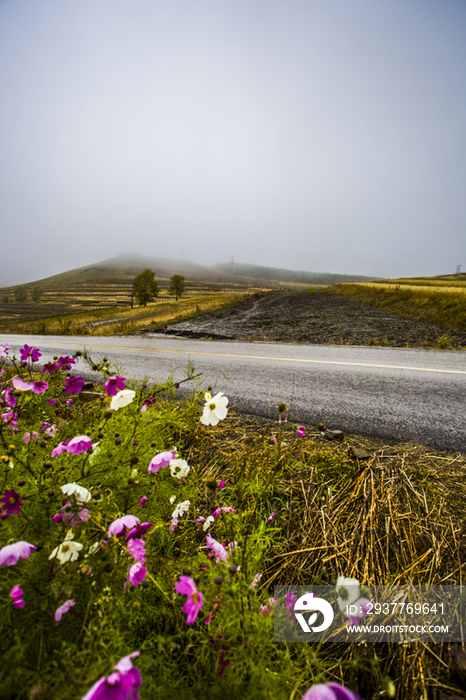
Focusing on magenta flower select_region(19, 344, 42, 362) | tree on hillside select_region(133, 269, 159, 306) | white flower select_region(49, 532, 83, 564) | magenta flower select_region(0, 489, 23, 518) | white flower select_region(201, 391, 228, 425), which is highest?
tree on hillside select_region(133, 269, 159, 306)

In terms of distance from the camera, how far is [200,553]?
1423 millimetres

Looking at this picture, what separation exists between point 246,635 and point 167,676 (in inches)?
12.5

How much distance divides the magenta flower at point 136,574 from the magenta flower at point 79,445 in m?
0.60

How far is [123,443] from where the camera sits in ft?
6.46

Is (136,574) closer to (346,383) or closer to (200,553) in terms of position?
(200,553)

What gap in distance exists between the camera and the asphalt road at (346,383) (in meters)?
3.12

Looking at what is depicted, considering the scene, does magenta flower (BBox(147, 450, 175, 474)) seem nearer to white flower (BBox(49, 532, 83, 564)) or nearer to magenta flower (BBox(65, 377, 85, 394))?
white flower (BBox(49, 532, 83, 564))

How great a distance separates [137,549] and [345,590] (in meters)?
0.81

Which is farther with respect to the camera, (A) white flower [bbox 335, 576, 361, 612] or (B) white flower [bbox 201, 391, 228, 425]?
(B) white flower [bbox 201, 391, 228, 425]

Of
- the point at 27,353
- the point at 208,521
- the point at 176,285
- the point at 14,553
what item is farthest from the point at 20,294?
the point at 14,553

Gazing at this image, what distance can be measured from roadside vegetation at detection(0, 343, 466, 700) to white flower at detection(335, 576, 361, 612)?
0.06 m

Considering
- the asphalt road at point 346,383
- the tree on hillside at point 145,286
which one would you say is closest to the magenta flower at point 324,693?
the asphalt road at point 346,383

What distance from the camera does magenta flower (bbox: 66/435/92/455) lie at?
1.47 metres

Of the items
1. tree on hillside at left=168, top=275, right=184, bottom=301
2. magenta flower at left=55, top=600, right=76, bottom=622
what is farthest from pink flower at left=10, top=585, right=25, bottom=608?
tree on hillside at left=168, top=275, right=184, bottom=301
